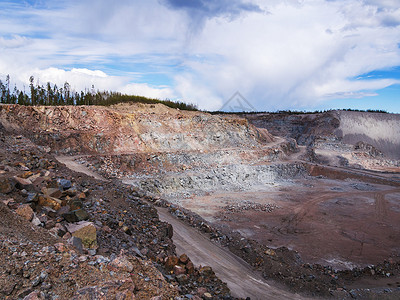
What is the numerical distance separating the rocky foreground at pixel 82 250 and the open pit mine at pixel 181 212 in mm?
28

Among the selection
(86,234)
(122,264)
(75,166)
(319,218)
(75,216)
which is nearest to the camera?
(122,264)

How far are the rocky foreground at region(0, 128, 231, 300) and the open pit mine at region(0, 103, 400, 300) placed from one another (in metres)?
0.03

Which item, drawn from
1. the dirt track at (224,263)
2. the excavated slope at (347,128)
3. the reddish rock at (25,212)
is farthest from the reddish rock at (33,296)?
the excavated slope at (347,128)

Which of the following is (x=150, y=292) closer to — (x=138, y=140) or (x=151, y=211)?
(x=151, y=211)

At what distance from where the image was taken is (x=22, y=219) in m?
5.45

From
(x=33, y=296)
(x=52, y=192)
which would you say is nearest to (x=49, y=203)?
(x=52, y=192)

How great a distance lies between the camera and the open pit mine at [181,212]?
4.96 m

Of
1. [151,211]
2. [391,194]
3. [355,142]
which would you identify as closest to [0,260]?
[151,211]

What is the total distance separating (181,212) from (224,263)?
3819 millimetres

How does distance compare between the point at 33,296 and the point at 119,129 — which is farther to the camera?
the point at 119,129

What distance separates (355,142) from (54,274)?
5362 centimetres

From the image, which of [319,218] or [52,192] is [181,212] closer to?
[52,192]

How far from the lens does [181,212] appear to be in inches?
496

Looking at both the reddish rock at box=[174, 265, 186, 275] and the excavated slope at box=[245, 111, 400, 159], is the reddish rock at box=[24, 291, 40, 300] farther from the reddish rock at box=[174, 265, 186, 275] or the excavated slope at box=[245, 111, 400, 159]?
the excavated slope at box=[245, 111, 400, 159]
